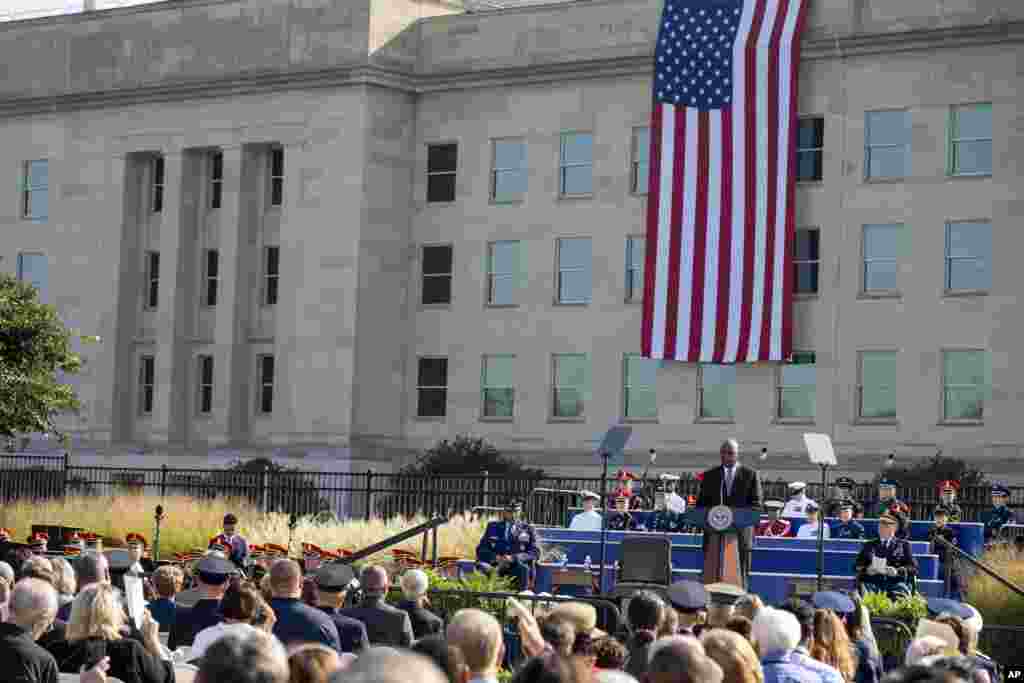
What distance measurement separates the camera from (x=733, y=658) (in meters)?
9.84

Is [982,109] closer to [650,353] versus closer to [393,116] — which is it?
[650,353]

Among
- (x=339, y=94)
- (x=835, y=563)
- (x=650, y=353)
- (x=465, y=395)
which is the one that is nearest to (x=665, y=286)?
(x=650, y=353)

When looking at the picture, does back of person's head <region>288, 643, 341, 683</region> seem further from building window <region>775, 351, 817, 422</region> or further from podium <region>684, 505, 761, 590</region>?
building window <region>775, 351, 817, 422</region>

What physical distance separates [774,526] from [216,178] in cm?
3640

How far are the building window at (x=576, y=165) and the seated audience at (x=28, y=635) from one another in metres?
49.5

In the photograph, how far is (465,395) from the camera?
63.3 m

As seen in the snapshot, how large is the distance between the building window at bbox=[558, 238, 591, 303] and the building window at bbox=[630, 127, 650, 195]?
2156 mm

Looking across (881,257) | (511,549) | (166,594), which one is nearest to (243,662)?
(166,594)

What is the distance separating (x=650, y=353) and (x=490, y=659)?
4870cm

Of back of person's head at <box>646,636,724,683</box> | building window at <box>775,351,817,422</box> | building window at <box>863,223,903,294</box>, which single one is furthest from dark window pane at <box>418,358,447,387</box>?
back of person's head at <box>646,636,724,683</box>

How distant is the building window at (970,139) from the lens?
182 feet

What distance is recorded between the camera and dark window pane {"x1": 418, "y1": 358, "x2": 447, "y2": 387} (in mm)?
63969

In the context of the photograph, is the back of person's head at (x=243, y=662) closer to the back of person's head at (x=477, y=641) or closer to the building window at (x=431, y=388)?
the back of person's head at (x=477, y=641)

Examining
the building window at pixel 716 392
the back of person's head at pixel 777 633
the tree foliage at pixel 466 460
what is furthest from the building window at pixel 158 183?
the back of person's head at pixel 777 633
